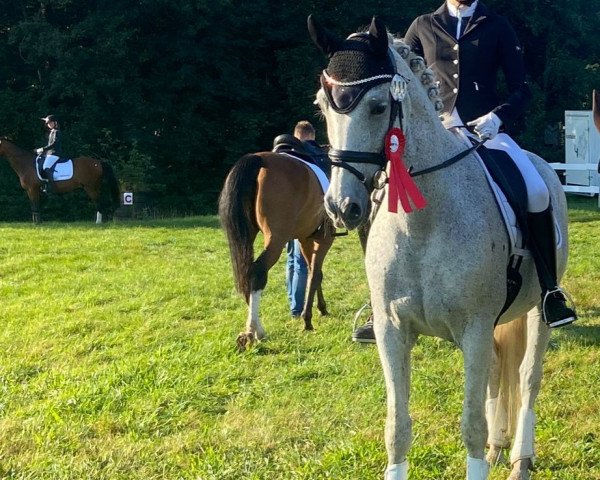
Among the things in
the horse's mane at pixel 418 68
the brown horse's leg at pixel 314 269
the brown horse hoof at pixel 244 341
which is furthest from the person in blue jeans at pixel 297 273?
the horse's mane at pixel 418 68

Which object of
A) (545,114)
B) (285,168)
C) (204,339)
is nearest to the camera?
(204,339)

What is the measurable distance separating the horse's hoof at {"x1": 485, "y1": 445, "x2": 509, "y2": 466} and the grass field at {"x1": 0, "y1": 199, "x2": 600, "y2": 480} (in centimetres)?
11

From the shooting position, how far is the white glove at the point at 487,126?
3.61 m

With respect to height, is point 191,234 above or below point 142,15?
below

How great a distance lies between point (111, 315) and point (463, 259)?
18.5 ft

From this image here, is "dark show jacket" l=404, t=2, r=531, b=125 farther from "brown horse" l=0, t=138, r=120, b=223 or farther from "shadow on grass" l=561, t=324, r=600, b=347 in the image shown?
"brown horse" l=0, t=138, r=120, b=223

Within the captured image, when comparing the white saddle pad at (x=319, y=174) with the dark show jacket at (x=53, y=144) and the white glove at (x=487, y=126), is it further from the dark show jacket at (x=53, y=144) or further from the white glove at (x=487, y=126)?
the dark show jacket at (x=53, y=144)

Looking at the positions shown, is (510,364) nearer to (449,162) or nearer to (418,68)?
(449,162)

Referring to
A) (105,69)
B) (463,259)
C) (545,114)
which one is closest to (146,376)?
(463,259)

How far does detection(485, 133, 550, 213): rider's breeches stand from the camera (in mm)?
3730

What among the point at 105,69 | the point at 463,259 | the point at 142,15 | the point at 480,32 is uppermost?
the point at 142,15

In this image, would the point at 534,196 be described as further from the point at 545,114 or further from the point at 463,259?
the point at 545,114

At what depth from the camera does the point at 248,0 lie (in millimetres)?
28203

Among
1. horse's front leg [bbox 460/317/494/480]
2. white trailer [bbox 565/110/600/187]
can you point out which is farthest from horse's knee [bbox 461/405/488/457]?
white trailer [bbox 565/110/600/187]
